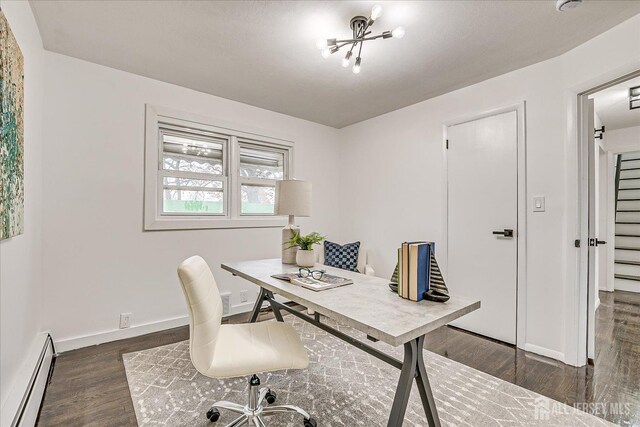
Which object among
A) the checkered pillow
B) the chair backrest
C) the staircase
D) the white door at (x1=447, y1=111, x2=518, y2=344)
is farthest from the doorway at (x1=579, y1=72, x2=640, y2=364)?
the chair backrest

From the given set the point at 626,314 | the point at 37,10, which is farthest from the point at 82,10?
the point at 626,314

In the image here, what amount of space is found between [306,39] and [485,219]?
2209 millimetres

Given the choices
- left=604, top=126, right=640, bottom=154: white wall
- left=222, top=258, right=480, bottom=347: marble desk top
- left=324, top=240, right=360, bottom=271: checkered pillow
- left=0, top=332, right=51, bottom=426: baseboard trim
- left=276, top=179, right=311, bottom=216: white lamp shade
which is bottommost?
left=0, top=332, right=51, bottom=426: baseboard trim

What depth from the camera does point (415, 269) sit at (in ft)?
4.37

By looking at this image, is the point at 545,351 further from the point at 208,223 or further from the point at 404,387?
the point at 208,223

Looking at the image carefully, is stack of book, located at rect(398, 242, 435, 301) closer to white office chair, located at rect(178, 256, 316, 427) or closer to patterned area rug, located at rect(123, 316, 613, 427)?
white office chair, located at rect(178, 256, 316, 427)

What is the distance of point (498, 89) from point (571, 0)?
103cm

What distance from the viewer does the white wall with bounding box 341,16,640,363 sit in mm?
Answer: 2146

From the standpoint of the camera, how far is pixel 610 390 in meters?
1.83

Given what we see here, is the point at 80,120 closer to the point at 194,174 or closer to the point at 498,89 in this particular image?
the point at 194,174

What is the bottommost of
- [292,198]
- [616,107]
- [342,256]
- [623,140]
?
[342,256]

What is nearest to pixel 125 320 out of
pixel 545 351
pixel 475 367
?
pixel 475 367

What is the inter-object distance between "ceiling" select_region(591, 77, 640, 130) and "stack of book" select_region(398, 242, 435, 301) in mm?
2638

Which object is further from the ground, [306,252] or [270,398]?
[306,252]
